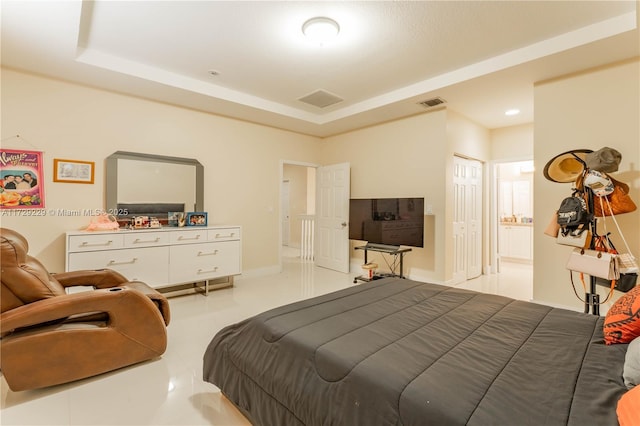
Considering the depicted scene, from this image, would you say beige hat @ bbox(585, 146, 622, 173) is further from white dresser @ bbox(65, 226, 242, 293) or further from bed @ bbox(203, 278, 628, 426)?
white dresser @ bbox(65, 226, 242, 293)

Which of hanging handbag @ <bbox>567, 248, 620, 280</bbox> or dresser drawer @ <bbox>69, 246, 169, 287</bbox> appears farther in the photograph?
dresser drawer @ <bbox>69, 246, 169, 287</bbox>

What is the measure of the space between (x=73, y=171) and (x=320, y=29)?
3.25 m

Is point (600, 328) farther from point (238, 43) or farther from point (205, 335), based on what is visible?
point (238, 43)

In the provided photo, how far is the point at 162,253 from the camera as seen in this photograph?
3.61 metres

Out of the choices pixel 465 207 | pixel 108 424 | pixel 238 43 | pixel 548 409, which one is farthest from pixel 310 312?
pixel 465 207

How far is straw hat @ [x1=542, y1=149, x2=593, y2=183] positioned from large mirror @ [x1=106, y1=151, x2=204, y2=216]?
4288mm

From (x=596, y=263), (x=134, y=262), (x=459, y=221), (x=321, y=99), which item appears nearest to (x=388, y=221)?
(x=459, y=221)

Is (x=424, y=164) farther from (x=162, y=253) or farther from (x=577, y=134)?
(x=162, y=253)

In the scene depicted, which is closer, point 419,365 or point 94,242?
point 419,365

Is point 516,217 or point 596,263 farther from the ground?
point 516,217

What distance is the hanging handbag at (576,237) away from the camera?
2475mm

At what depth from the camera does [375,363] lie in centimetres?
122

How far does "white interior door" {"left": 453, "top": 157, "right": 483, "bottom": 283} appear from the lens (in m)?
4.70

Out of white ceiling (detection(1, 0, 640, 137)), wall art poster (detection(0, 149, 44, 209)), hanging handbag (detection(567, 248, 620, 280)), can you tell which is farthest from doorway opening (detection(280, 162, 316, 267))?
hanging handbag (detection(567, 248, 620, 280))
